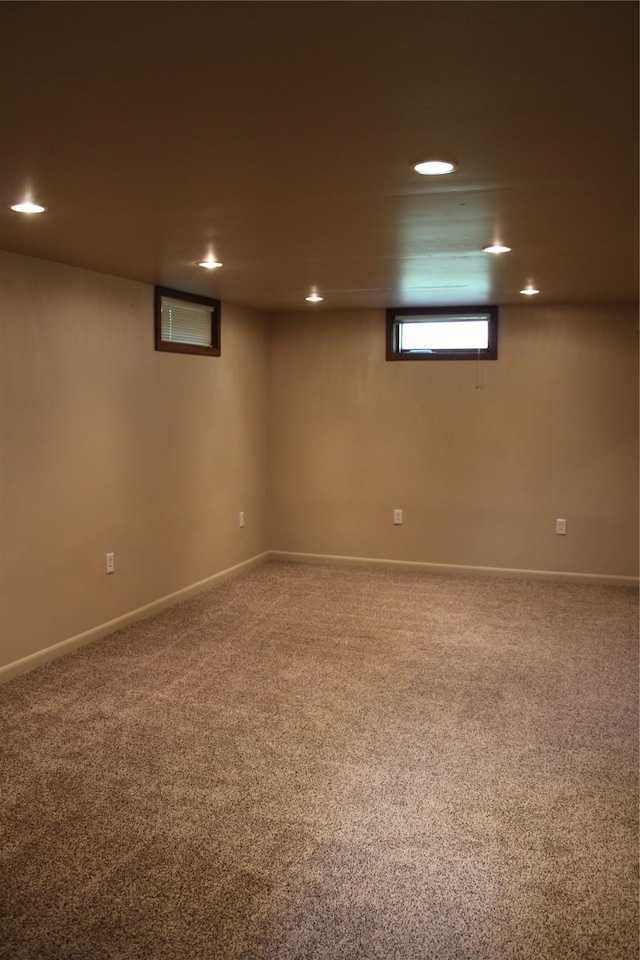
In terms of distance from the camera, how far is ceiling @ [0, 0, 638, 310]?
1.49m

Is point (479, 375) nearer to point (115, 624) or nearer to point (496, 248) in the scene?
point (496, 248)

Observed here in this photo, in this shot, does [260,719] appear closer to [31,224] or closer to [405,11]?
[31,224]

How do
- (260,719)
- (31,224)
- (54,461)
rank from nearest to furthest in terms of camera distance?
(31,224), (260,719), (54,461)

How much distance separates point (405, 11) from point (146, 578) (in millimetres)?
4076

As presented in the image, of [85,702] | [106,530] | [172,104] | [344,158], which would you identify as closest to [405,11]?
[172,104]

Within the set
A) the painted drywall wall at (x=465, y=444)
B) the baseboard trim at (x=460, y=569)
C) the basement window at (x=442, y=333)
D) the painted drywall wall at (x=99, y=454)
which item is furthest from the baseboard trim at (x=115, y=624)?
the basement window at (x=442, y=333)

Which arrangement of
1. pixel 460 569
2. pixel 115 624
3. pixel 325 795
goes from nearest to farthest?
pixel 325 795
pixel 115 624
pixel 460 569

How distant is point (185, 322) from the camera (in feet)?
17.6

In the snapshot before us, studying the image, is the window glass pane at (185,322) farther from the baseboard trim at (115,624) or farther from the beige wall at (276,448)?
the baseboard trim at (115,624)

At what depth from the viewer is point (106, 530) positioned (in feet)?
15.0

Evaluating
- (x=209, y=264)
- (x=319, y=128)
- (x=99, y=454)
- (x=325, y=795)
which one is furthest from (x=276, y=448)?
(x=319, y=128)

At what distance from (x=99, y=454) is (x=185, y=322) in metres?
1.35

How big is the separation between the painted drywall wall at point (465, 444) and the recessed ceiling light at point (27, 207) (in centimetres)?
365

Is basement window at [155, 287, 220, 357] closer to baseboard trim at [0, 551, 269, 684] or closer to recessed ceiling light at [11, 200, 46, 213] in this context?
baseboard trim at [0, 551, 269, 684]
